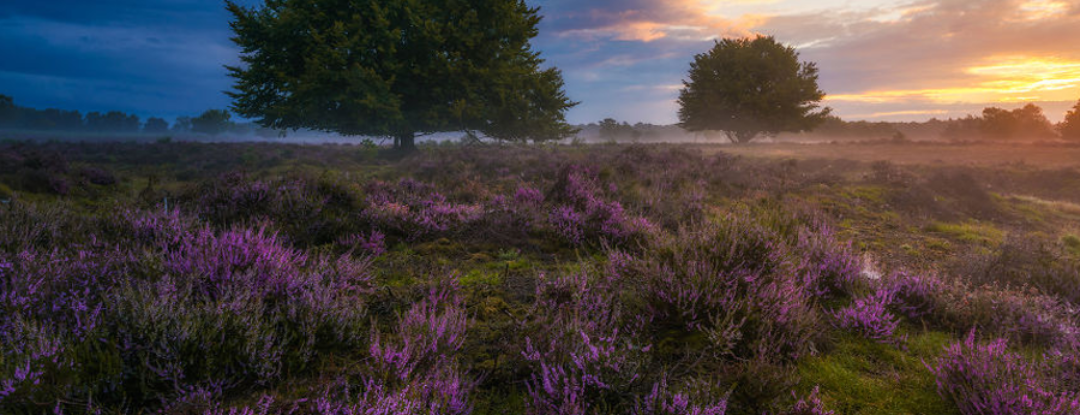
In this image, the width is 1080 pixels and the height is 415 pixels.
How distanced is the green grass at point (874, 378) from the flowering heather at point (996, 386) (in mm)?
117

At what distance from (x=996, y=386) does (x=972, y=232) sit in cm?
905

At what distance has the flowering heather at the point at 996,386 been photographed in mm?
2135

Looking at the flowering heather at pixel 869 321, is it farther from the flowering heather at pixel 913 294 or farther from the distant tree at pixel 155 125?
the distant tree at pixel 155 125

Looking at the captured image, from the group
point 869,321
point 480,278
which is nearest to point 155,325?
point 480,278

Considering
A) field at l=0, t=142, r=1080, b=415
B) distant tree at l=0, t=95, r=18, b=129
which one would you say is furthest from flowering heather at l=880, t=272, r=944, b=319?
distant tree at l=0, t=95, r=18, b=129

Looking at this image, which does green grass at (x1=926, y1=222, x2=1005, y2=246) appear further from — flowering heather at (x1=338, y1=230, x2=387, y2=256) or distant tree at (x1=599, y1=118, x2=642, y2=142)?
distant tree at (x1=599, y1=118, x2=642, y2=142)

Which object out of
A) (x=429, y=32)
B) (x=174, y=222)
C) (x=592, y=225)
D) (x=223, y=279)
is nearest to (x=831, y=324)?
(x=592, y=225)

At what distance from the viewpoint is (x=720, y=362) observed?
2.56 metres

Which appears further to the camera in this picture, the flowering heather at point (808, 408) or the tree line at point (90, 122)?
the tree line at point (90, 122)

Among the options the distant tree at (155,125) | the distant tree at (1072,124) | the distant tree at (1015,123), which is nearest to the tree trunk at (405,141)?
the distant tree at (1072,124)

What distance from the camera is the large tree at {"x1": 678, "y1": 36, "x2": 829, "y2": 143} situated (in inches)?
1850

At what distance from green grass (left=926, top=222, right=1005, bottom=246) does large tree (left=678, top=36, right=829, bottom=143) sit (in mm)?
40949

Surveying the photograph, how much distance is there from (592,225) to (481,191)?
419cm

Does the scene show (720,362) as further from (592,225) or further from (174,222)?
(174,222)
